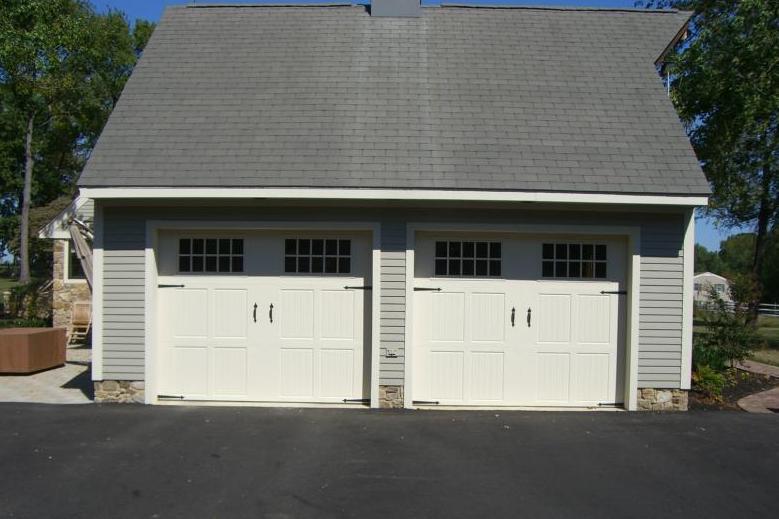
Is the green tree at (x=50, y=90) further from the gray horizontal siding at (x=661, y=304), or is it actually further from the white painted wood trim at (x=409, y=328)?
the gray horizontal siding at (x=661, y=304)

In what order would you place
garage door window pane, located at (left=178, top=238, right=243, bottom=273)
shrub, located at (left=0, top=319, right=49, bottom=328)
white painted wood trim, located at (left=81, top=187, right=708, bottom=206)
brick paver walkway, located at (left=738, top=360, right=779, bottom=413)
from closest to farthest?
white painted wood trim, located at (left=81, top=187, right=708, bottom=206)
garage door window pane, located at (left=178, top=238, right=243, bottom=273)
brick paver walkway, located at (left=738, top=360, right=779, bottom=413)
shrub, located at (left=0, top=319, right=49, bottom=328)

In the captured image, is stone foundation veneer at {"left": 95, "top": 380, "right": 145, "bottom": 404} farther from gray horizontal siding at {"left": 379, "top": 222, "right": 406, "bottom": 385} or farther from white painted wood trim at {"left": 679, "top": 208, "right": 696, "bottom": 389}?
white painted wood trim at {"left": 679, "top": 208, "right": 696, "bottom": 389}

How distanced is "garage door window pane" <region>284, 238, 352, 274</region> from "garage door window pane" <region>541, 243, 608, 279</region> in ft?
8.50

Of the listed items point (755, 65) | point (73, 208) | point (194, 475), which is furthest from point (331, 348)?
point (755, 65)

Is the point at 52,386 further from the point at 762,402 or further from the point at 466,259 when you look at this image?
the point at 762,402

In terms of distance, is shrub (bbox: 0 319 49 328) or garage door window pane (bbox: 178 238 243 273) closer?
garage door window pane (bbox: 178 238 243 273)

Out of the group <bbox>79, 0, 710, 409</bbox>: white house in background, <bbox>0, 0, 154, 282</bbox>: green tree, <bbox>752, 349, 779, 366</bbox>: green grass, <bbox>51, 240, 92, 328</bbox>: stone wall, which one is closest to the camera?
<bbox>79, 0, 710, 409</bbox>: white house in background

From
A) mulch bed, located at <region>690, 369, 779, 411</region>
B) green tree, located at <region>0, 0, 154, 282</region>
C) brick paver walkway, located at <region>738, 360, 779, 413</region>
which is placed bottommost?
brick paver walkway, located at <region>738, 360, 779, 413</region>

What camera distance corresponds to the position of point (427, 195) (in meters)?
7.56

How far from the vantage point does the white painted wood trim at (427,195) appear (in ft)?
24.8

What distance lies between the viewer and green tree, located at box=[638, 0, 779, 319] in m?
13.2

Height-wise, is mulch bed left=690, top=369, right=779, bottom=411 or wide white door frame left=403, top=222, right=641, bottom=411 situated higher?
wide white door frame left=403, top=222, right=641, bottom=411

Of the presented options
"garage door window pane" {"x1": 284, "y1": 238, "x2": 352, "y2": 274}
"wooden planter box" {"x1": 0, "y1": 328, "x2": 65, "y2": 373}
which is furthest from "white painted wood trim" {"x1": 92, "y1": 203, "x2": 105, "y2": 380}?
"wooden planter box" {"x1": 0, "y1": 328, "x2": 65, "y2": 373}

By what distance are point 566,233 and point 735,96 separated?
27.3 ft
